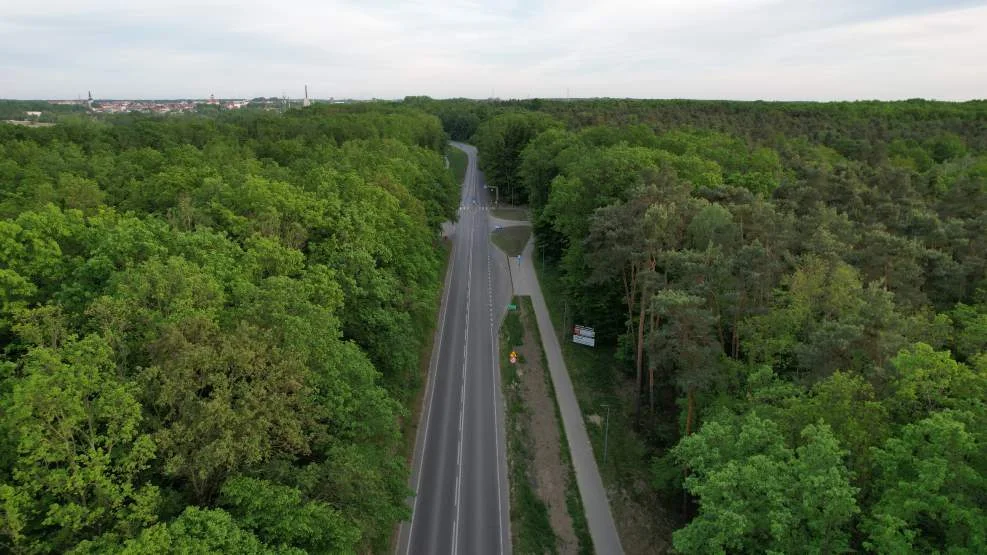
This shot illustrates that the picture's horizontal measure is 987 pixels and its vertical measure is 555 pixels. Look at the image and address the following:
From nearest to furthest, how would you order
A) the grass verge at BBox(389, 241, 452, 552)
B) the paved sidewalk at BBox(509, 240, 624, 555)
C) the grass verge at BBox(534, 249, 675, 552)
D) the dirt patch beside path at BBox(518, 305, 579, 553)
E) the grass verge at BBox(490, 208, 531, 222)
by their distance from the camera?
1. the paved sidewalk at BBox(509, 240, 624, 555)
2. the grass verge at BBox(534, 249, 675, 552)
3. the dirt patch beside path at BBox(518, 305, 579, 553)
4. the grass verge at BBox(389, 241, 452, 552)
5. the grass verge at BBox(490, 208, 531, 222)

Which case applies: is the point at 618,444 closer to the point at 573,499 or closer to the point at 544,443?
the point at 544,443

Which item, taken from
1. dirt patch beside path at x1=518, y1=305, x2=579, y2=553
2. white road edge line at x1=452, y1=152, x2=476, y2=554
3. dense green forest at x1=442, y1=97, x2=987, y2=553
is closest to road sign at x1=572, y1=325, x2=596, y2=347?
dense green forest at x1=442, y1=97, x2=987, y2=553

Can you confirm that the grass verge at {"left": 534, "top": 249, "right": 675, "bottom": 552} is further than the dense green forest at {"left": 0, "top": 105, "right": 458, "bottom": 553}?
Yes

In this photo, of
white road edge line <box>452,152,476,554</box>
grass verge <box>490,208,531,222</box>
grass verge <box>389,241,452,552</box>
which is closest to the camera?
white road edge line <box>452,152,476,554</box>

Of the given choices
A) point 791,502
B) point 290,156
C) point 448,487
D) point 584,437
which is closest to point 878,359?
point 791,502

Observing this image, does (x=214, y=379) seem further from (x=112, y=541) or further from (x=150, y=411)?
(x=112, y=541)

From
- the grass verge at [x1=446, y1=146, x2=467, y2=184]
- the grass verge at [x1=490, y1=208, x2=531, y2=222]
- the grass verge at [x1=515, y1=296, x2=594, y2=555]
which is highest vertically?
the grass verge at [x1=446, y1=146, x2=467, y2=184]

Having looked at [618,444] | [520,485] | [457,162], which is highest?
[457,162]

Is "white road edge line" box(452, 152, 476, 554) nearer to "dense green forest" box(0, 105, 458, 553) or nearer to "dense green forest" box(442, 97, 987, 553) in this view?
"dense green forest" box(0, 105, 458, 553)

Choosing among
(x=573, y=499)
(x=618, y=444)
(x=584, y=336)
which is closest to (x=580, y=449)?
(x=618, y=444)
